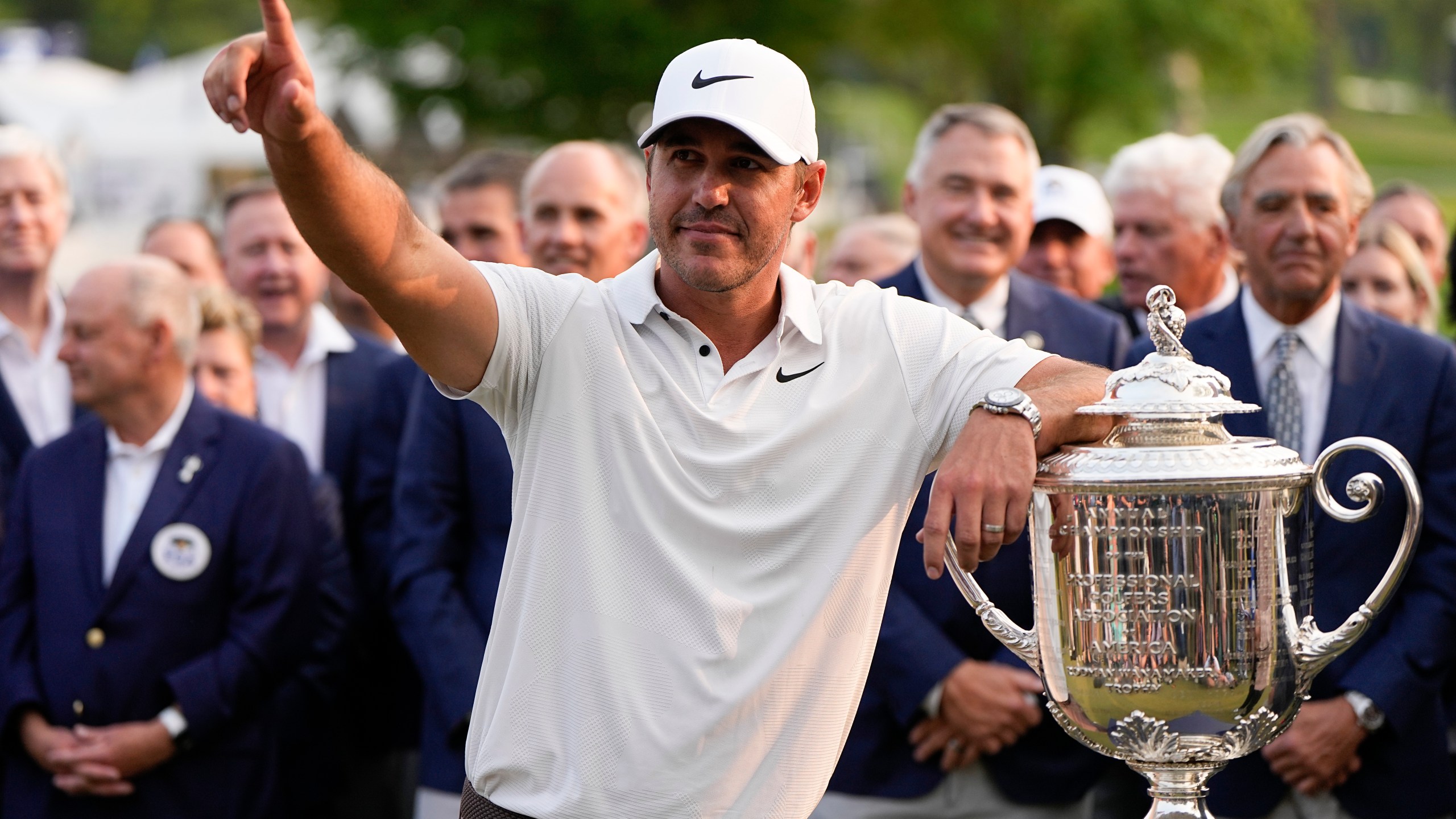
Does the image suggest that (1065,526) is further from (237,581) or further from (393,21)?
(393,21)

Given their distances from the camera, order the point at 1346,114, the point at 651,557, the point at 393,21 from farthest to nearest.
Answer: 1. the point at 1346,114
2. the point at 393,21
3. the point at 651,557

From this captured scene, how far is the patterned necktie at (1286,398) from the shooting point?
4309mm

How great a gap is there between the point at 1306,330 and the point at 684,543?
221 cm

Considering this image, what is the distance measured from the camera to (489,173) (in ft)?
19.7

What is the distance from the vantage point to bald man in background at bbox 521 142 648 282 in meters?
5.21

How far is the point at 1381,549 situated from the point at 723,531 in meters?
2.02

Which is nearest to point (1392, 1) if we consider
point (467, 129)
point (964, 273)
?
point (467, 129)

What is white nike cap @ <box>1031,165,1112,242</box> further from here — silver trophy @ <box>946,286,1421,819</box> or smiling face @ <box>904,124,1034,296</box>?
silver trophy @ <box>946,286,1421,819</box>

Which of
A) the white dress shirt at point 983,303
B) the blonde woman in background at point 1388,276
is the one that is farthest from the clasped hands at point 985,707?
the blonde woman in background at point 1388,276

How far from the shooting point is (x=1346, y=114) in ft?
233

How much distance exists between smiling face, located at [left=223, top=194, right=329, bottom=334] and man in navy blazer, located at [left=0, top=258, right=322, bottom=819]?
1.13 meters

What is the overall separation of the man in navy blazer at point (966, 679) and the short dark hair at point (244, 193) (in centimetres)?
283

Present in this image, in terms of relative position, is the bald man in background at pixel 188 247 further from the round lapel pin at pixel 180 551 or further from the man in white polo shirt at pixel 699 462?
the man in white polo shirt at pixel 699 462

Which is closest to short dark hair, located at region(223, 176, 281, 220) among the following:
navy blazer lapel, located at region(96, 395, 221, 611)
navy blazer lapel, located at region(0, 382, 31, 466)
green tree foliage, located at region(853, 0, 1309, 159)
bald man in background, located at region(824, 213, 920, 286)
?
navy blazer lapel, located at region(0, 382, 31, 466)
